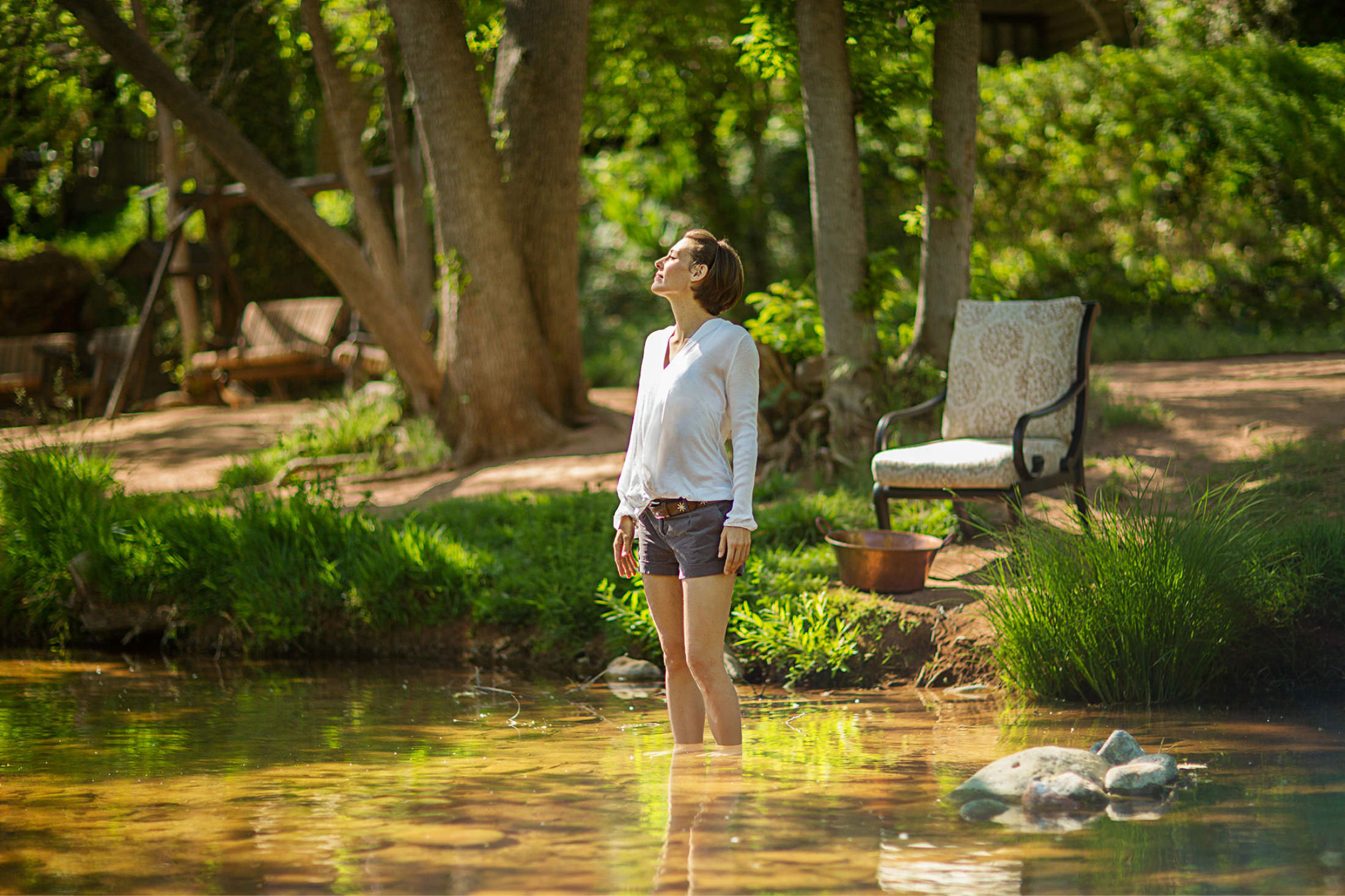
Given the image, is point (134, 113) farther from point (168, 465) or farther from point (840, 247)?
point (840, 247)

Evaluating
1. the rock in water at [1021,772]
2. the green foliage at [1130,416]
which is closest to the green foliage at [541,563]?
the rock in water at [1021,772]

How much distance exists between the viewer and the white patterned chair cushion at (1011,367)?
6418 millimetres

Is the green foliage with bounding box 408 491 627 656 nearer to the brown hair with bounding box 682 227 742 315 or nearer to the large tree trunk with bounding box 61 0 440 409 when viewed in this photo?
the large tree trunk with bounding box 61 0 440 409

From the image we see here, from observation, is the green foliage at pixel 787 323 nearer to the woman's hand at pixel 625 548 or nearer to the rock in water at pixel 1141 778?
the woman's hand at pixel 625 548

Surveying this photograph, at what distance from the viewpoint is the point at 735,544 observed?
3486 mm

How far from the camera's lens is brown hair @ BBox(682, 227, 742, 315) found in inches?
143

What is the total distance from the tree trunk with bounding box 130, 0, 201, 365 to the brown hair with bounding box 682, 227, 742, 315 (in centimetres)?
1138

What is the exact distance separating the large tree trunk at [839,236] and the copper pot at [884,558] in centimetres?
202

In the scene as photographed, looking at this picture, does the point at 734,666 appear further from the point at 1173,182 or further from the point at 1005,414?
the point at 1173,182

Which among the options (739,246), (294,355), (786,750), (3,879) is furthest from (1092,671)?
(739,246)

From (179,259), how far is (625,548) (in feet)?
38.7

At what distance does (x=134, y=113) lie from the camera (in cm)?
1551

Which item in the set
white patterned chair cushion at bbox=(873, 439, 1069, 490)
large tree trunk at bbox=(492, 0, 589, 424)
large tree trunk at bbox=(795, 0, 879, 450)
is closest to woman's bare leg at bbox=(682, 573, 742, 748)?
white patterned chair cushion at bbox=(873, 439, 1069, 490)

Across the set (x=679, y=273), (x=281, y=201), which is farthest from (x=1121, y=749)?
(x=281, y=201)
